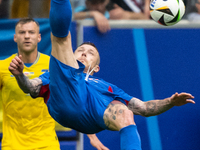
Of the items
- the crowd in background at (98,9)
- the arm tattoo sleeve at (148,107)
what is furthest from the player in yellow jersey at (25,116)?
the arm tattoo sleeve at (148,107)

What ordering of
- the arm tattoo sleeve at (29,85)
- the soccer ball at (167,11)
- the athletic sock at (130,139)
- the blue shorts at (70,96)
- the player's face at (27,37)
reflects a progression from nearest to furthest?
the athletic sock at (130,139) < the blue shorts at (70,96) < the arm tattoo sleeve at (29,85) < the soccer ball at (167,11) < the player's face at (27,37)

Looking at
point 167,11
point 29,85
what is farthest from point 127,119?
point 167,11

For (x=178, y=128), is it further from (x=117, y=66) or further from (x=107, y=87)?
(x=107, y=87)

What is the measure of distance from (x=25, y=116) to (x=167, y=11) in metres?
2.03

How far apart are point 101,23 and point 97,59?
1488 millimetres

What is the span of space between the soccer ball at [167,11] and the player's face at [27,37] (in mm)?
1458

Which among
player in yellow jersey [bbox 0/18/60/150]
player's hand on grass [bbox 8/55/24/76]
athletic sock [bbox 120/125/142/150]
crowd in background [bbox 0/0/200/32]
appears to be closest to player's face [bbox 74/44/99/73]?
player's hand on grass [bbox 8/55/24/76]

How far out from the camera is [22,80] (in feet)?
9.56

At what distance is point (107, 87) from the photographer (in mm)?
3213

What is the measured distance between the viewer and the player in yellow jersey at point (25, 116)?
3.82 metres

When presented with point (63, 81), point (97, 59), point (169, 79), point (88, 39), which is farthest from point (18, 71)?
point (169, 79)

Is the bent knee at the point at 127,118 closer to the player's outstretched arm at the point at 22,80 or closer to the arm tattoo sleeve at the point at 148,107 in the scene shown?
the arm tattoo sleeve at the point at 148,107

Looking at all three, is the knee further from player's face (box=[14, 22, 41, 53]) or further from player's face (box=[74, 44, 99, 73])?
player's face (box=[14, 22, 41, 53])

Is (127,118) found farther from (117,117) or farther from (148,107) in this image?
(148,107)
